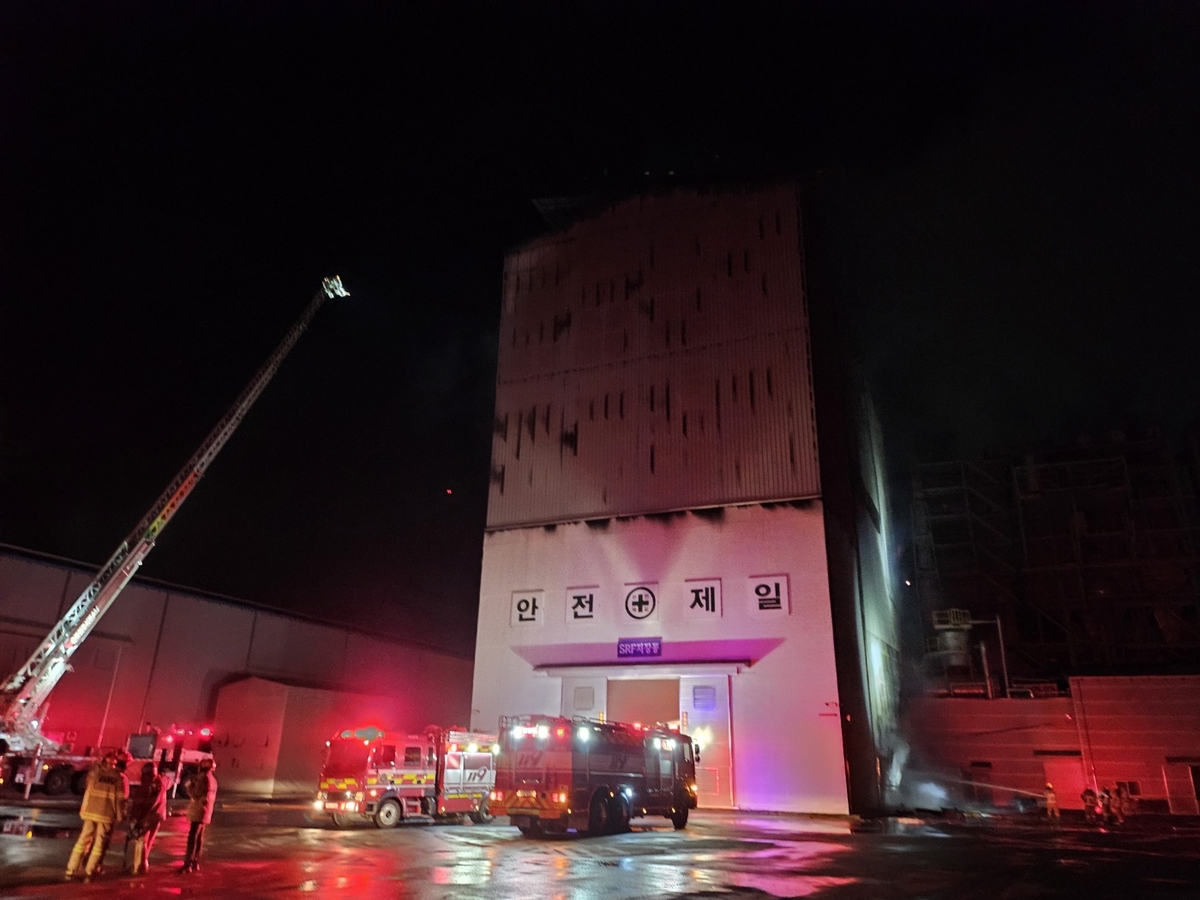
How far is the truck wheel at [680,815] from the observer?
776 inches

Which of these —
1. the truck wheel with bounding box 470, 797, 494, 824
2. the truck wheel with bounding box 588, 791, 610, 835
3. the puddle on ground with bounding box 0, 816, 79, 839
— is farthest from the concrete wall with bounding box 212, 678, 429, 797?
the truck wheel with bounding box 588, 791, 610, 835

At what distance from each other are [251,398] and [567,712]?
18.2 meters

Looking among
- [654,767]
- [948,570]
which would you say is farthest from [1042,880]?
[948,570]

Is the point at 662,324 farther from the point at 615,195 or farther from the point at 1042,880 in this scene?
the point at 1042,880

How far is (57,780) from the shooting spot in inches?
993

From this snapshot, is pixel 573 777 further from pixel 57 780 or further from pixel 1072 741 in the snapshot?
pixel 1072 741

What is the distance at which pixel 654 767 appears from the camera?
1980cm

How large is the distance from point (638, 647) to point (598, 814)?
10.4 m

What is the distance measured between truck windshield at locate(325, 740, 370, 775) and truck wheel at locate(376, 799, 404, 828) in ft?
3.51

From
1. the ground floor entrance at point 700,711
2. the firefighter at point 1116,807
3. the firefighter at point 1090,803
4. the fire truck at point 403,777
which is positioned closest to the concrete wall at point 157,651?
the fire truck at point 403,777

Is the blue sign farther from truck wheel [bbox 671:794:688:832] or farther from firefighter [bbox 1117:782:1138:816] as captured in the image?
firefighter [bbox 1117:782:1138:816]

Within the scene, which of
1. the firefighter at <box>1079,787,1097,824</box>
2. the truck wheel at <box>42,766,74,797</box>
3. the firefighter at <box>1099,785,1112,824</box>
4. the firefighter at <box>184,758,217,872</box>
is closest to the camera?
the firefighter at <box>184,758,217,872</box>

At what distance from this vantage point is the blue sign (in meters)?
27.4

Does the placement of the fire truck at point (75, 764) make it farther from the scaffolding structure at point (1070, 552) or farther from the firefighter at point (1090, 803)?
the scaffolding structure at point (1070, 552)
